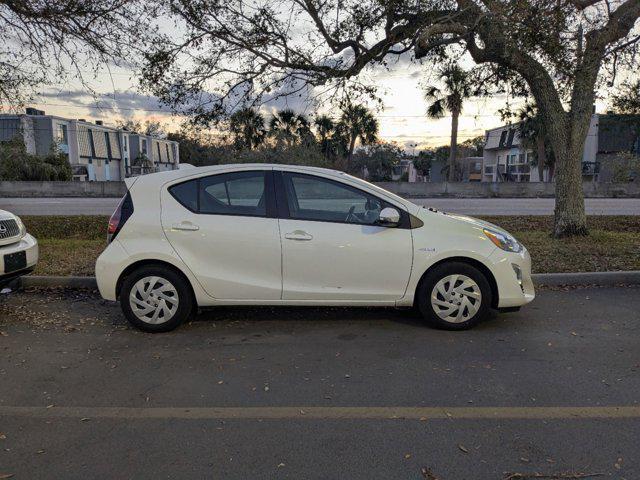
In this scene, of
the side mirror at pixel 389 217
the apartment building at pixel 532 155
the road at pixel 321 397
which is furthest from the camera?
the apartment building at pixel 532 155

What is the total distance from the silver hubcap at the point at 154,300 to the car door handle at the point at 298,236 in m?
1.24

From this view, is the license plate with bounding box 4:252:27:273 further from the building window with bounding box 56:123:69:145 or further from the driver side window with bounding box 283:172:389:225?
the building window with bounding box 56:123:69:145

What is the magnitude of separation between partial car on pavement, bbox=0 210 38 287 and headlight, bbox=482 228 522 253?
4958 millimetres

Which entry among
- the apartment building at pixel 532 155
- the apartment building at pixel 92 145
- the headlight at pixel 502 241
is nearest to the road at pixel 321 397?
the headlight at pixel 502 241

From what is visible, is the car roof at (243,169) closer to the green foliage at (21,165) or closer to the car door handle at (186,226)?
the car door handle at (186,226)

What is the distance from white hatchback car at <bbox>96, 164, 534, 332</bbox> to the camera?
16.4 feet

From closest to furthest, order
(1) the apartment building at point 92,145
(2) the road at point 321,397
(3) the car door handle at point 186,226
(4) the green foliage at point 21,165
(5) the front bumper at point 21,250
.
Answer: (2) the road at point 321,397, (3) the car door handle at point 186,226, (5) the front bumper at point 21,250, (4) the green foliage at point 21,165, (1) the apartment building at point 92,145

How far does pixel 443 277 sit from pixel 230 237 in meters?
2.12

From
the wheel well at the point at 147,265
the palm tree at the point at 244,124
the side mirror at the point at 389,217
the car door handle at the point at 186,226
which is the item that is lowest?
the wheel well at the point at 147,265

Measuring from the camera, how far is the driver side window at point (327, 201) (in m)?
5.11

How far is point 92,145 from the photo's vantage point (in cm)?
6031

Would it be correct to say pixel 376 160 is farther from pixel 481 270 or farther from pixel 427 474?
pixel 427 474

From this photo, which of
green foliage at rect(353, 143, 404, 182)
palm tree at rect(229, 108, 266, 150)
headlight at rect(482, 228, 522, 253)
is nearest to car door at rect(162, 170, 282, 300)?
headlight at rect(482, 228, 522, 253)

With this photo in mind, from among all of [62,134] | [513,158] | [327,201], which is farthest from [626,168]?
[62,134]
